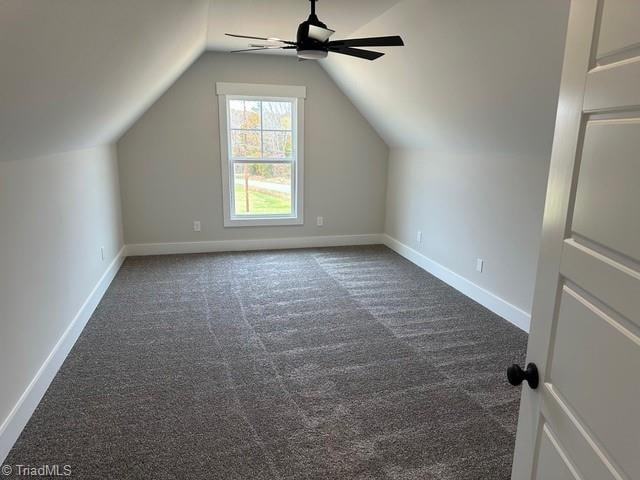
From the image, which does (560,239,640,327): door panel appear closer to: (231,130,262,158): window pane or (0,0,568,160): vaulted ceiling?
(0,0,568,160): vaulted ceiling

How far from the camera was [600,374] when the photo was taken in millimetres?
803

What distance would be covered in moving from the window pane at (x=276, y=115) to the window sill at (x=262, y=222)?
3.66ft

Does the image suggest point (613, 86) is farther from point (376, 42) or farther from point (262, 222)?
point (262, 222)

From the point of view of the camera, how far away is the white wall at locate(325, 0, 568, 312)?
237cm

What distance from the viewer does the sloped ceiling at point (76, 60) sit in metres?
1.35

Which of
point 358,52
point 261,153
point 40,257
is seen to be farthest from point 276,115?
point 40,257

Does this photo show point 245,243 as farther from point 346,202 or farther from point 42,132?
point 42,132

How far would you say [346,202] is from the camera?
5.50 metres

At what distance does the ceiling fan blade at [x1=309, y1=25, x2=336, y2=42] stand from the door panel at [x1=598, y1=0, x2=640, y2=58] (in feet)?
6.29

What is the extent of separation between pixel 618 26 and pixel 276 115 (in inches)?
184

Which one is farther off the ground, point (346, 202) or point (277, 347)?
point (346, 202)

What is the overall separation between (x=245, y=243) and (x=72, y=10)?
395cm

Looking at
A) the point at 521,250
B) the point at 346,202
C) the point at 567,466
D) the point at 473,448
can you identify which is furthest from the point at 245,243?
the point at 567,466

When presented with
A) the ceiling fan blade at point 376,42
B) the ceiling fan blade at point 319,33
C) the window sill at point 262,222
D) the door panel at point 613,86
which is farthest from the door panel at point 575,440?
the window sill at point 262,222
